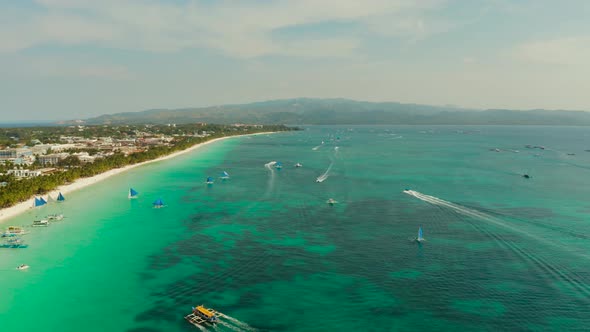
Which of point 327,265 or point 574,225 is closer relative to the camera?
point 327,265

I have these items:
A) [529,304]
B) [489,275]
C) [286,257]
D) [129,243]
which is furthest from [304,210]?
[529,304]

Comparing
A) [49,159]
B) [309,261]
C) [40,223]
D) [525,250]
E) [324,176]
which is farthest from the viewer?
[49,159]

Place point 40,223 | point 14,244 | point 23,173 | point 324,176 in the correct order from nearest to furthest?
1. point 14,244
2. point 40,223
3. point 23,173
4. point 324,176

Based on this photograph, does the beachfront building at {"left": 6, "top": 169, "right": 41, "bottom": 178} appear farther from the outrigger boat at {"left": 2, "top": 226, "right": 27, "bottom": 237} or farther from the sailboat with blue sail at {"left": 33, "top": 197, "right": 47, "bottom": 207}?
the outrigger boat at {"left": 2, "top": 226, "right": 27, "bottom": 237}

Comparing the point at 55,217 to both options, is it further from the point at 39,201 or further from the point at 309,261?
the point at 309,261

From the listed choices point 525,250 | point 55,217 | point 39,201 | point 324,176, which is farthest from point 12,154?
point 525,250

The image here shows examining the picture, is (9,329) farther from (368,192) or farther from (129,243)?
(368,192)
